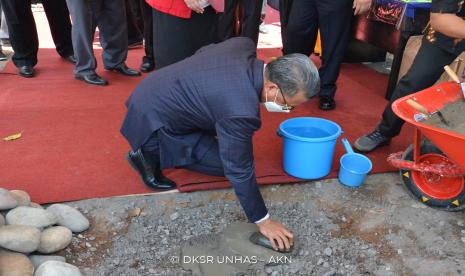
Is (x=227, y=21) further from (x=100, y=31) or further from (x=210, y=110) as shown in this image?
(x=210, y=110)

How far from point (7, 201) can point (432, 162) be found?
1.99 m

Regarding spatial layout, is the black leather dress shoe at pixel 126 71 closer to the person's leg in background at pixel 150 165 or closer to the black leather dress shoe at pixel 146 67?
the black leather dress shoe at pixel 146 67

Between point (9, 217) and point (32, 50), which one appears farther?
point (32, 50)

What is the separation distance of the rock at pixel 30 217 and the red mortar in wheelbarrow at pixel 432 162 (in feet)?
5.00

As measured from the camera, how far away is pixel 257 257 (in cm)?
171

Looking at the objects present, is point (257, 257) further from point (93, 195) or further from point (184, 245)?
point (93, 195)

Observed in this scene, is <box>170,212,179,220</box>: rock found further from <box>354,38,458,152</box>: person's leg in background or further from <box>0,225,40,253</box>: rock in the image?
<box>354,38,458,152</box>: person's leg in background

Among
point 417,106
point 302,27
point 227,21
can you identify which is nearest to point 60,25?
point 227,21

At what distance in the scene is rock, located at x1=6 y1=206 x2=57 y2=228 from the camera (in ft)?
5.33

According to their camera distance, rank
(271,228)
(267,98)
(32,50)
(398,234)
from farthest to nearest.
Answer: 1. (32,50)
2. (398,234)
3. (271,228)
4. (267,98)

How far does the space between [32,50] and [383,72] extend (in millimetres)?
3358

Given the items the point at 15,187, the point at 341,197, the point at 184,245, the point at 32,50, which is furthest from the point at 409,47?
the point at 32,50

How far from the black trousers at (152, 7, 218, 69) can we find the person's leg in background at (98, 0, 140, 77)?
1.30 meters

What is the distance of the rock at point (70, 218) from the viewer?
5.79ft
